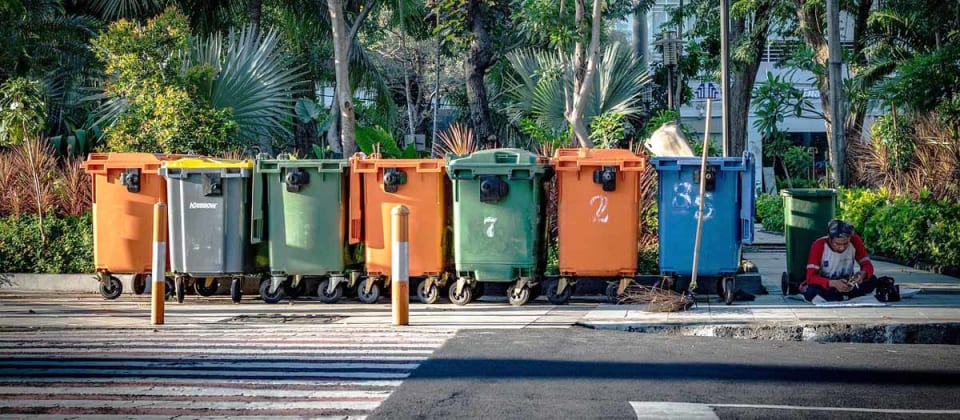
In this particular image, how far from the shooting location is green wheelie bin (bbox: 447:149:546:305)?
1262cm

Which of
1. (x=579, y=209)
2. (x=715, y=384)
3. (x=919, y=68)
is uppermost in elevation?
(x=919, y=68)

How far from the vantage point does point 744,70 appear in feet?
95.4

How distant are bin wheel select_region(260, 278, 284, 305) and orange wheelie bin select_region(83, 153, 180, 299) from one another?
1234 mm

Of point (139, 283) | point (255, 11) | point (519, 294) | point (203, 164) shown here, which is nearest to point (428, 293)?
point (519, 294)

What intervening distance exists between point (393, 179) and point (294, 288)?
69.5 inches

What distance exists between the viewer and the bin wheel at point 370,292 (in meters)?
13.1

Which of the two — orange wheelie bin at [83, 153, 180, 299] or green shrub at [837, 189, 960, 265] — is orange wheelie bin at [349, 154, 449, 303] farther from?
green shrub at [837, 189, 960, 265]

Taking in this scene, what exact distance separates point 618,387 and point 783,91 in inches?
600

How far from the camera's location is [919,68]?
54.6ft

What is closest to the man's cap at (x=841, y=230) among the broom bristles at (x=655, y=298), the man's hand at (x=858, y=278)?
the man's hand at (x=858, y=278)

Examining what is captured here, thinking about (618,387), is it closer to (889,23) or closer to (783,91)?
(783,91)

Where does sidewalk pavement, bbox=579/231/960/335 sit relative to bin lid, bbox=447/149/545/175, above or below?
below

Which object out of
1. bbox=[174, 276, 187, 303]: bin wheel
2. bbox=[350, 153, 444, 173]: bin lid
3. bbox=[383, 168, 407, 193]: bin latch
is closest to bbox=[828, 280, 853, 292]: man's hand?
bbox=[350, 153, 444, 173]: bin lid

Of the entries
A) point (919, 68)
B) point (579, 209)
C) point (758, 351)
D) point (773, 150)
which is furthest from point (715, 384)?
point (773, 150)
